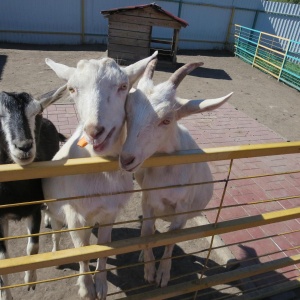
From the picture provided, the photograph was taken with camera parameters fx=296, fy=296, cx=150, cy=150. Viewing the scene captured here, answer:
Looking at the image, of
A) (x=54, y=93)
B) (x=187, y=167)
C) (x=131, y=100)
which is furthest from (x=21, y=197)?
(x=187, y=167)

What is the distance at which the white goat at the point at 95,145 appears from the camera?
6.24 ft

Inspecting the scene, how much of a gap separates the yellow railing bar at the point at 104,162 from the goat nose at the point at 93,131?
0.73 ft

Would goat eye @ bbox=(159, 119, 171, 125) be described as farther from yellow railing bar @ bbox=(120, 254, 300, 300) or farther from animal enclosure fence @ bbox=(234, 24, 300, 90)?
animal enclosure fence @ bbox=(234, 24, 300, 90)

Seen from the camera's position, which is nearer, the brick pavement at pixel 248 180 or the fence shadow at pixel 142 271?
the fence shadow at pixel 142 271

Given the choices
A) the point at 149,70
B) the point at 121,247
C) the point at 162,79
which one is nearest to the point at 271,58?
the point at 162,79

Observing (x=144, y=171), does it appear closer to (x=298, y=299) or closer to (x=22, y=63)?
(x=298, y=299)

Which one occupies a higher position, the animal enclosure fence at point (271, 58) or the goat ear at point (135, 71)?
the goat ear at point (135, 71)

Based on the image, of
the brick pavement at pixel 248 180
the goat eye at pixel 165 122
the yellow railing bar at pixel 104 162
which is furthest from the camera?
the brick pavement at pixel 248 180

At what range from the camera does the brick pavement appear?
143 inches

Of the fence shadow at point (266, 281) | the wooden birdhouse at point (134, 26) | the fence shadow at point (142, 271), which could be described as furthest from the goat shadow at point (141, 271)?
the wooden birdhouse at point (134, 26)

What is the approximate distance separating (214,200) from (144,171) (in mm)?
1983

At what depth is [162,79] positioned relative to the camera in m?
9.88

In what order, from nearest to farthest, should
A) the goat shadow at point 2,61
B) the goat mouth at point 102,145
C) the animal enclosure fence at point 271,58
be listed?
the goat mouth at point 102,145 < the goat shadow at point 2,61 < the animal enclosure fence at point 271,58

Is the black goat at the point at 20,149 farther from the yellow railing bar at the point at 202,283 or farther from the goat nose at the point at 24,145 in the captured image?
the yellow railing bar at the point at 202,283
